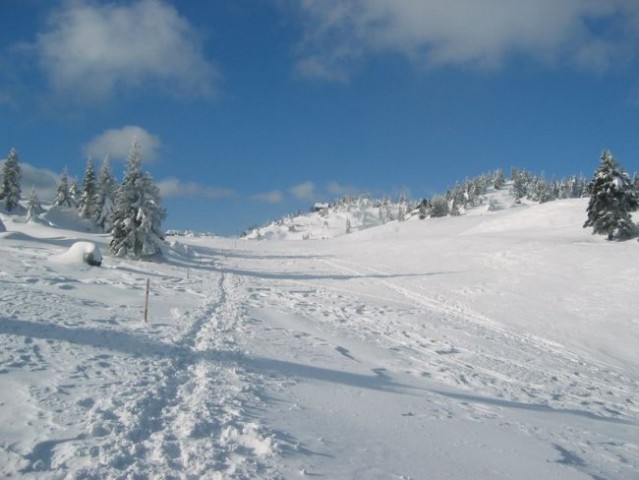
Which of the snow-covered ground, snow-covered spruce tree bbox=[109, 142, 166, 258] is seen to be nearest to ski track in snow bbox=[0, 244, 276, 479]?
the snow-covered ground

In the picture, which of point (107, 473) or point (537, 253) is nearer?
point (107, 473)

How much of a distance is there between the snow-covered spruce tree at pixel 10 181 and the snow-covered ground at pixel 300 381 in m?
→ 58.1

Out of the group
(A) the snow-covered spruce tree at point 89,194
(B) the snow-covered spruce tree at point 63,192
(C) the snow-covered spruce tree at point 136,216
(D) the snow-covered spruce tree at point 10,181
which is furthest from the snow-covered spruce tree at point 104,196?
(C) the snow-covered spruce tree at point 136,216

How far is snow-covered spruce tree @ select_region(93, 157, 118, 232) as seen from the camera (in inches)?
2616

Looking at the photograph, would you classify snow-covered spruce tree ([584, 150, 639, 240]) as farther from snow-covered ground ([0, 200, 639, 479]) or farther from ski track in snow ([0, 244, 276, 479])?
ski track in snow ([0, 244, 276, 479])

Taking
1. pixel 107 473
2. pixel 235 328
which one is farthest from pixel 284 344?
pixel 107 473

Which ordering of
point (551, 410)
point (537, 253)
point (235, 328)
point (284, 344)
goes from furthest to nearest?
point (537, 253) < point (235, 328) < point (284, 344) < point (551, 410)

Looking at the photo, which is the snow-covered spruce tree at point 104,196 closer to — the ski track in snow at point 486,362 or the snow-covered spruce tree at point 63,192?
the snow-covered spruce tree at point 63,192

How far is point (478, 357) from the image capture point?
49.8ft

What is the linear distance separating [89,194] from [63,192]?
10.1m

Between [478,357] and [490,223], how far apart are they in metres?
66.4

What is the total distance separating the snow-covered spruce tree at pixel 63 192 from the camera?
7545 cm

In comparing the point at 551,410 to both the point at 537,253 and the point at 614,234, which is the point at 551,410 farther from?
the point at 614,234

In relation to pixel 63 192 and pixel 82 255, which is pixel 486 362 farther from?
pixel 63 192
